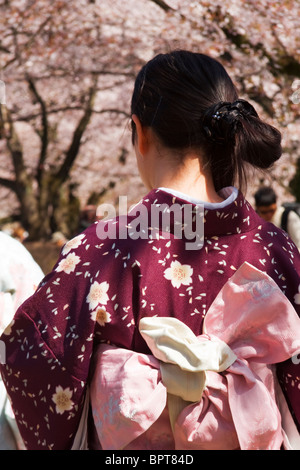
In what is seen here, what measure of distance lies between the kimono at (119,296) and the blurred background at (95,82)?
6.79 ft

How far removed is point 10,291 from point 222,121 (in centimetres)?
138

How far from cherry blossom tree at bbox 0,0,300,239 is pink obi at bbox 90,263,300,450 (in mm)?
2569

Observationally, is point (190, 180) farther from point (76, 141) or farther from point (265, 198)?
point (76, 141)

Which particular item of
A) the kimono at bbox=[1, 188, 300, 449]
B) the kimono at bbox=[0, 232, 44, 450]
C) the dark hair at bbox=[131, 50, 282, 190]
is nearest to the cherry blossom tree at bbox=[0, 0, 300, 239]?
the kimono at bbox=[0, 232, 44, 450]

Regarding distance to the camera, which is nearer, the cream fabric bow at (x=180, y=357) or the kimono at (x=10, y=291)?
the cream fabric bow at (x=180, y=357)

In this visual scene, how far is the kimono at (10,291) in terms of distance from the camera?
2.71 meters

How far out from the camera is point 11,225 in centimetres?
1603

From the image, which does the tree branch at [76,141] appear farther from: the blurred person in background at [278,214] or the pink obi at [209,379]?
the pink obi at [209,379]

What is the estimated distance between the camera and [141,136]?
1.82 m

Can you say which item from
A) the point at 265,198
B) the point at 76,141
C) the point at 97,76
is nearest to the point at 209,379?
the point at 265,198

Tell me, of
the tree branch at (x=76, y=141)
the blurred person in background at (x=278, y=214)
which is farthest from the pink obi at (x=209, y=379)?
the tree branch at (x=76, y=141)

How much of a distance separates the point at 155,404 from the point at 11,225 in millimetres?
14804

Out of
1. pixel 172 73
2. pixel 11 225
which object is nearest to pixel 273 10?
pixel 172 73

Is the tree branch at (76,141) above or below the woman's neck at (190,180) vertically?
below
